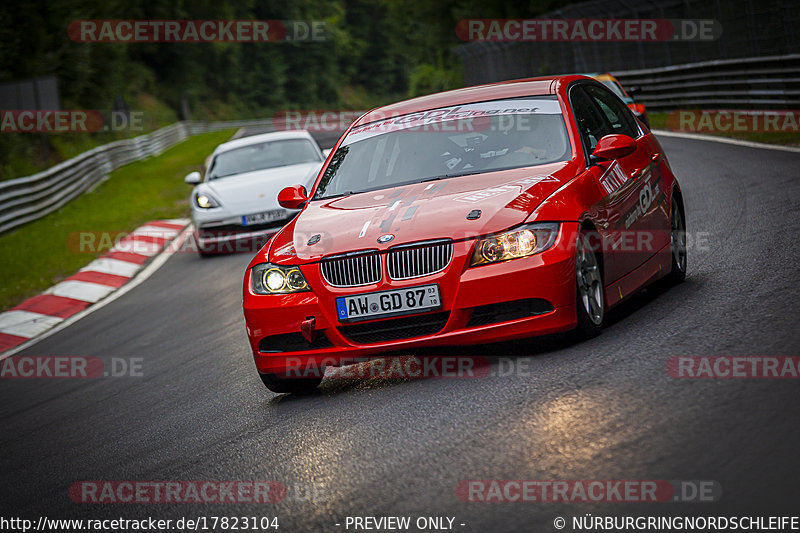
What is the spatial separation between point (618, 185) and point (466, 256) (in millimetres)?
1497

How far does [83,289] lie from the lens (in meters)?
13.8

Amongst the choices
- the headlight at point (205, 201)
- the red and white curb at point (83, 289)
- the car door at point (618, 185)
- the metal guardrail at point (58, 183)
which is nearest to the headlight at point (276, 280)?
the car door at point (618, 185)

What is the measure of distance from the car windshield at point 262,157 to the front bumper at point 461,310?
33.4 feet

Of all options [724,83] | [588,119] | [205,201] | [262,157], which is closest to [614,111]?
[588,119]

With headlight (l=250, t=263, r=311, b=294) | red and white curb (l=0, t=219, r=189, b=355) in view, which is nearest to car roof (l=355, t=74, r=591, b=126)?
headlight (l=250, t=263, r=311, b=294)

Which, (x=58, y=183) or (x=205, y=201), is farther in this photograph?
(x=58, y=183)

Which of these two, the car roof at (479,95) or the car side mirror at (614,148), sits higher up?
the car roof at (479,95)

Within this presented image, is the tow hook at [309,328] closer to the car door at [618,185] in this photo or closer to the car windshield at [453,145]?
the car windshield at [453,145]

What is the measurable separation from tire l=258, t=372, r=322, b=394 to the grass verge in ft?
25.9

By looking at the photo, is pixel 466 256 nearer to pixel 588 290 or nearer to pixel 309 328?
pixel 588 290

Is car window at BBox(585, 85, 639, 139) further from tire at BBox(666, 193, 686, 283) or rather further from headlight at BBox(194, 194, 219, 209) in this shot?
headlight at BBox(194, 194, 219, 209)

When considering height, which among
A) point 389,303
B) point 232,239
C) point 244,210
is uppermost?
point 389,303

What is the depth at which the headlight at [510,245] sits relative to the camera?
214 inches

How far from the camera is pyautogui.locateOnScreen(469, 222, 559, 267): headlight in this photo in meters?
5.45
